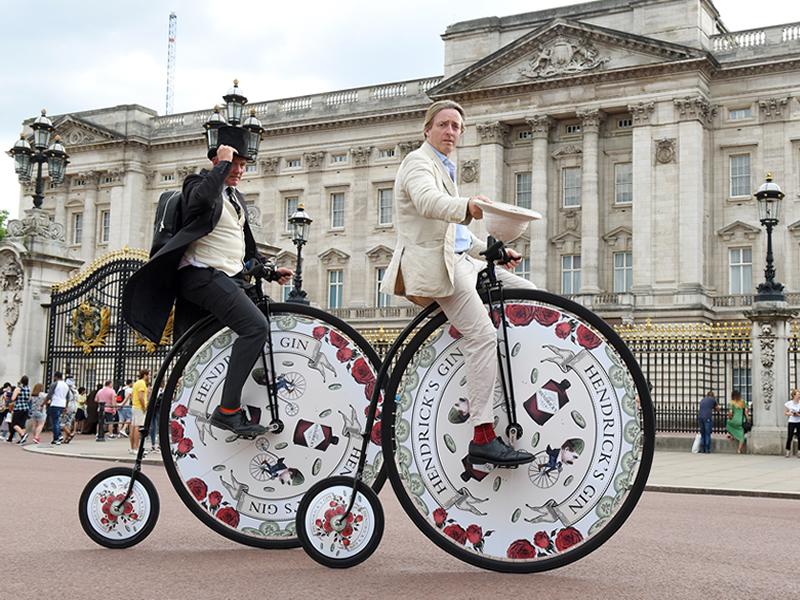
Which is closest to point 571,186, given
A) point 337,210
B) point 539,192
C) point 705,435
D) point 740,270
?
→ point 539,192

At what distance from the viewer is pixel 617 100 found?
155ft

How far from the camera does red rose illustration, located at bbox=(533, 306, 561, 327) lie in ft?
15.8

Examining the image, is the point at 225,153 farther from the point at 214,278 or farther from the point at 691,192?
the point at 691,192

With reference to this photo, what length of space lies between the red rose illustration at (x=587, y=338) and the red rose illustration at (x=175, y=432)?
88.7 inches

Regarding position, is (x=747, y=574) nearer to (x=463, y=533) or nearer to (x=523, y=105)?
(x=463, y=533)

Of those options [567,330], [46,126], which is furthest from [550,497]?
[46,126]

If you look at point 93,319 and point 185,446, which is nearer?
point 185,446

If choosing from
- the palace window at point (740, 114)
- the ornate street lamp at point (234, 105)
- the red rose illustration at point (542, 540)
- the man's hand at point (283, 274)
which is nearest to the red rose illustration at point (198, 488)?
the man's hand at point (283, 274)

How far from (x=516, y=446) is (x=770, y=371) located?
17.1 metres

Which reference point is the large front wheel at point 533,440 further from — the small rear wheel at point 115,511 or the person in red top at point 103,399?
the person in red top at point 103,399

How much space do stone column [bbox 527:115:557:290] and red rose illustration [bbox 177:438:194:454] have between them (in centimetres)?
4375

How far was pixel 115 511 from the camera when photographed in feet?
17.7

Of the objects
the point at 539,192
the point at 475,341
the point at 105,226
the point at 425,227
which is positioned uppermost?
the point at 539,192

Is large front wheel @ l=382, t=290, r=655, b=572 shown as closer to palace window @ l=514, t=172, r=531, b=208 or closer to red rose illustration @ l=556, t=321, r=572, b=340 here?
red rose illustration @ l=556, t=321, r=572, b=340
